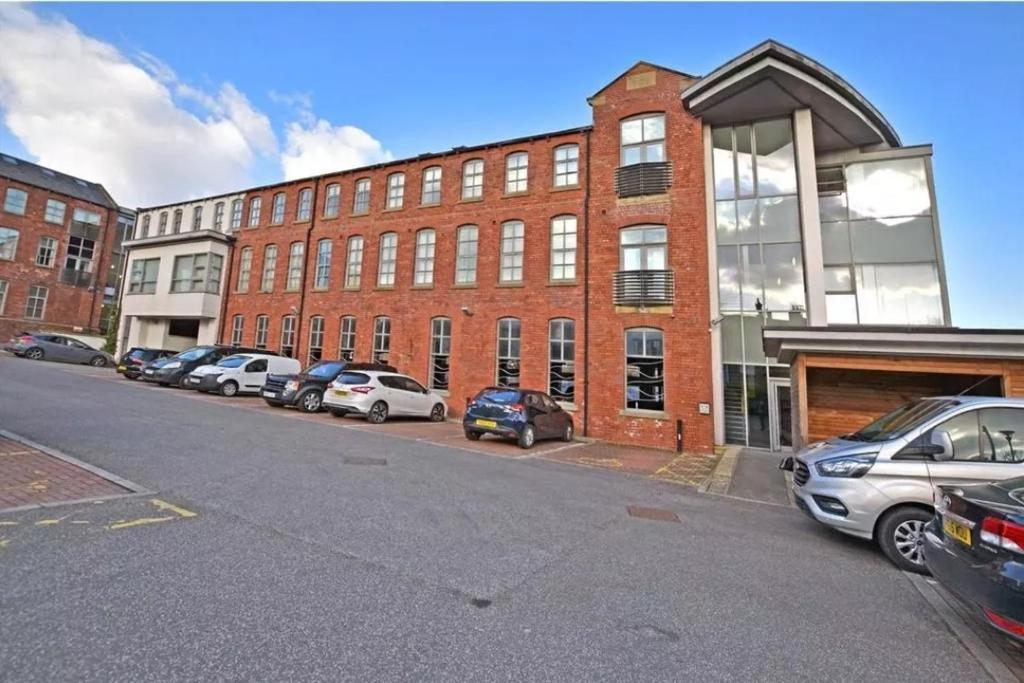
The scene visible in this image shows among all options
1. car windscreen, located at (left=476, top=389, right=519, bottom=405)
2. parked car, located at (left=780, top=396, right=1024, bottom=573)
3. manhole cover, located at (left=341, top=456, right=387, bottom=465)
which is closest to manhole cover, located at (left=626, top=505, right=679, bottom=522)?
parked car, located at (left=780, top=396, right=1024, bottom=573)

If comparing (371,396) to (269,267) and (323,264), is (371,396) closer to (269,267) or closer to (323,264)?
(323,264)

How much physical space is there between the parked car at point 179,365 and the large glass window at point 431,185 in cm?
1047

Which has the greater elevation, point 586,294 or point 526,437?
point 586,294

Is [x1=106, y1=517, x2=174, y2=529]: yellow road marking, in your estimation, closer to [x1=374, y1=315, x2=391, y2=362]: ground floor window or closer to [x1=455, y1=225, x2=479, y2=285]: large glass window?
[x1=455, y1=225, x2=479, y2=285]: large glass window

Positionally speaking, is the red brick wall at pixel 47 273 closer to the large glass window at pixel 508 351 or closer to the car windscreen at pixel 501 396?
the large glass window at pixel 508 351

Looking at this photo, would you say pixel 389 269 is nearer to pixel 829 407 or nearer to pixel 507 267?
pixel 507 267

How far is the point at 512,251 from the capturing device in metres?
17.5

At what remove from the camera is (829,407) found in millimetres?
10664

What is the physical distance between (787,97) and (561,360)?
34.6ft

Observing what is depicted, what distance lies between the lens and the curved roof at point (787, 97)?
13.3 m

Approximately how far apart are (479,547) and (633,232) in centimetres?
1328

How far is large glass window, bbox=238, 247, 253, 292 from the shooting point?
24234 mm

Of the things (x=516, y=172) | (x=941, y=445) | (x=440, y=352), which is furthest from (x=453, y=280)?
(x=941, y=445)

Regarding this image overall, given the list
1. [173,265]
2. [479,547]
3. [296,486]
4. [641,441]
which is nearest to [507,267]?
[641,441]
